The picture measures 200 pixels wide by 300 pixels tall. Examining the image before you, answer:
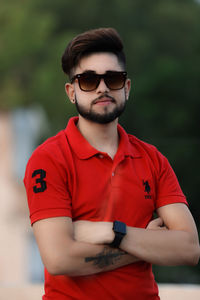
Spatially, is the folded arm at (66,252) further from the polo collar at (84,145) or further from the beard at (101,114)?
the beard at (101,114)

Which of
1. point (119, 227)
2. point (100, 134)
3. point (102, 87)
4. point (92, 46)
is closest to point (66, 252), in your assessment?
point (119, 227)

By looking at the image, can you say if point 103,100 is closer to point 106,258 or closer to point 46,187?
point 46,187

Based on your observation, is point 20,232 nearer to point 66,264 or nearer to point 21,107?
point 21,107

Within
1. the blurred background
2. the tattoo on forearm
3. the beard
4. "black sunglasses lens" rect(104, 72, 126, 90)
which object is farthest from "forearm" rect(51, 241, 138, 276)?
the blurred background

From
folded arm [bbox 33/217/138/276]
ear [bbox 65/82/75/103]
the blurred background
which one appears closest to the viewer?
folded arm [bbox 33/217/138/276]

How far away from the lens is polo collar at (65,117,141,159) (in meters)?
1.69

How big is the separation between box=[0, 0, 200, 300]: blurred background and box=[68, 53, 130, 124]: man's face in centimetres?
854

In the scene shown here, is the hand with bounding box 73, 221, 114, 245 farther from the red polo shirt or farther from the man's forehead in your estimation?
the man's forehead

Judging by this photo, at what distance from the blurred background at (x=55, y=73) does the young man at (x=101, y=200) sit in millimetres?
8509

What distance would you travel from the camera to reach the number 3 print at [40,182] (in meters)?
1.59

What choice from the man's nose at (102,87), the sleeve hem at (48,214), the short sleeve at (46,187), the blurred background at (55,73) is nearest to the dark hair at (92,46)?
the man's nose at (102,87)

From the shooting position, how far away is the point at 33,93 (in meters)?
13.4

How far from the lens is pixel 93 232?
1.59 metres

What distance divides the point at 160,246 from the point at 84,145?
40 centimetres
